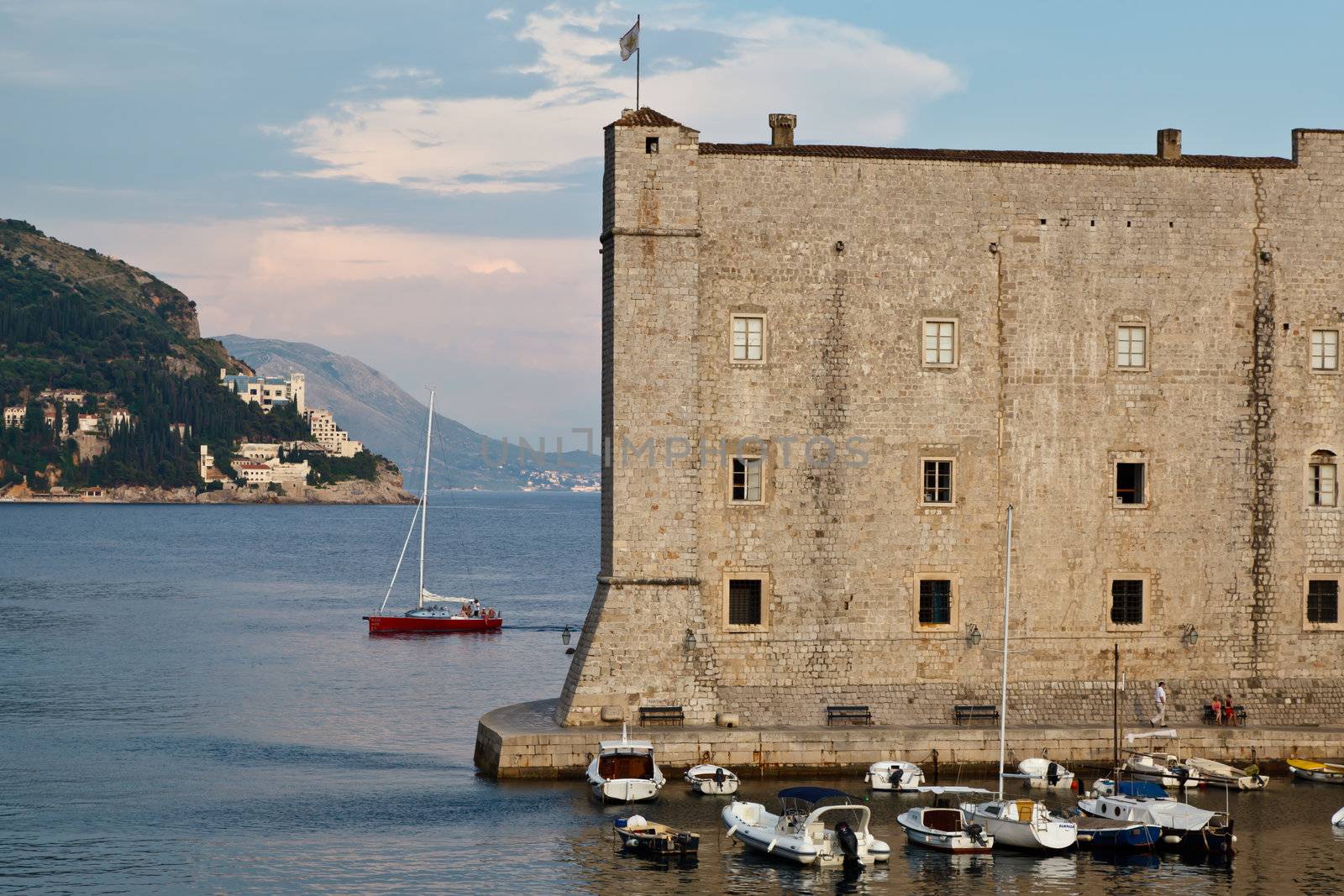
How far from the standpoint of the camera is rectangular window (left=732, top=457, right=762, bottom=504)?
127 feet

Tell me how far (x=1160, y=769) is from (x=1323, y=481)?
8.88 meters

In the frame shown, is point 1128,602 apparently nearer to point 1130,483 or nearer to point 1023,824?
point 1130,483

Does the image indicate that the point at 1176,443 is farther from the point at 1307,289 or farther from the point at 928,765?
the point at 928,765

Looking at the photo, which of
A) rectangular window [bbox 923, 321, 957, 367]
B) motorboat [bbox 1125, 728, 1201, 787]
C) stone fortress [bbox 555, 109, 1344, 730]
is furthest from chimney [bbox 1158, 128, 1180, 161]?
motorboat [bbox 1125, 728, 1201, 787]

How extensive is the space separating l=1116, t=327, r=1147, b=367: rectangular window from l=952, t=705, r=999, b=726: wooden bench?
862cm

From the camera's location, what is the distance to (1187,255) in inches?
1564

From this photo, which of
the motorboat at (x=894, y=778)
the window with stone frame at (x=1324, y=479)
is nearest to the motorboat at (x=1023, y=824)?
the motorboat at (x=894, y=778)

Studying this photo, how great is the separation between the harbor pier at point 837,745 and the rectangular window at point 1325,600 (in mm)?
3011

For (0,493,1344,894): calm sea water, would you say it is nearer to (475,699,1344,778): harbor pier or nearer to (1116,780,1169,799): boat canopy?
(475,699,1344,778): harbor pier

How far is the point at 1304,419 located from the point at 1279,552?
3.22 metres

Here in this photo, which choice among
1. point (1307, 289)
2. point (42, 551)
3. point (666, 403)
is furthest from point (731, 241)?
point (42, 551)

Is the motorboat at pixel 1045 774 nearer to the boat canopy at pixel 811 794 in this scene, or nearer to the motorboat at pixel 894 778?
the motorboat at pixel 894 778

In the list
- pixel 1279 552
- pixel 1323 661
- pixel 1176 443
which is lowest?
pixel 1323 661

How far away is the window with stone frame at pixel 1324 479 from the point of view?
4062cm
